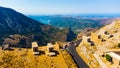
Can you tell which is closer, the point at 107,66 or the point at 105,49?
the point at 107,66

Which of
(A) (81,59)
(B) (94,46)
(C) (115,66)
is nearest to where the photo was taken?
(C) (115,66)

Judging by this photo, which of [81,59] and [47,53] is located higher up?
[47,53]

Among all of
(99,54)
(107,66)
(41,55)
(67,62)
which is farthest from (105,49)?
(41,55)

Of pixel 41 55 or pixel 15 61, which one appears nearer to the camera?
pixel 15 61

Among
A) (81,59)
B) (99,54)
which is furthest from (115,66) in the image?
(81,59)

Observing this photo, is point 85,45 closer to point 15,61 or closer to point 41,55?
point 41,55

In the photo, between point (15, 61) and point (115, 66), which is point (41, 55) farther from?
point (115, 66)

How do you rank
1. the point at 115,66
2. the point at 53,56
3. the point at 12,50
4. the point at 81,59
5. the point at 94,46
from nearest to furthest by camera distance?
the point at 115,66
the point at 53,56
the point at 12,50
the point at 81,59
the point at 94,46

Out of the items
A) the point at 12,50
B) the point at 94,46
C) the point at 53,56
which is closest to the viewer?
the point at 53,56

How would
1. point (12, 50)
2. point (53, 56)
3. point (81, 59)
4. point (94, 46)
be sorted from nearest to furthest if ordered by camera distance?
1. point (53, 56)
2. point (12, 50)
3. point (81, 59)
4. point (94, 46)
